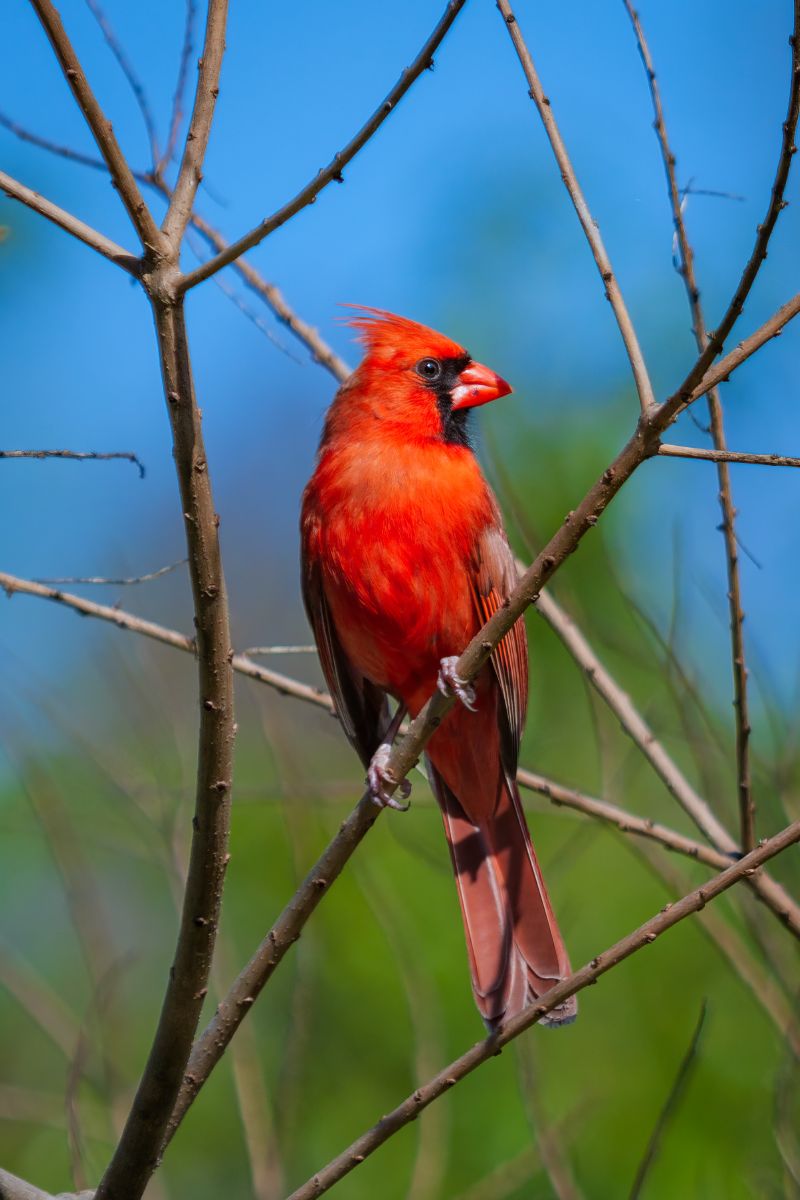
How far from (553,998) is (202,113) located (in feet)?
5.18

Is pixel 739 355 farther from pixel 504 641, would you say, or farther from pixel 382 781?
pixel 504 641

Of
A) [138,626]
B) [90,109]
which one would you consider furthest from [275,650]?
[90,109]

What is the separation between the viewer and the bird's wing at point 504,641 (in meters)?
3.44

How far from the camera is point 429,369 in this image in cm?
384

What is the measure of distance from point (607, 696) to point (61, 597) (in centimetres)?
132

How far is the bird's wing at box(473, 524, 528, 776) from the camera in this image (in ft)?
11.3

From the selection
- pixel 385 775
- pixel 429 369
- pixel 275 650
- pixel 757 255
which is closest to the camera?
pixel 757 255

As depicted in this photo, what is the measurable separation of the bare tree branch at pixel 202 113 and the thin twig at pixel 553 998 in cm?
136

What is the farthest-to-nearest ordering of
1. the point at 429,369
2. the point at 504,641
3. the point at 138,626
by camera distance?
the point at 429,369 < the point at 504,641 < the point at 138,626

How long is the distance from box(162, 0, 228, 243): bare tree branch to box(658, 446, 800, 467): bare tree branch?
86cm

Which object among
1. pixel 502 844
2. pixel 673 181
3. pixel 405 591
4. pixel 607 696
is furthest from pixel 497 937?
pixel 673 181

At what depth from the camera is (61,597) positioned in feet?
9.73

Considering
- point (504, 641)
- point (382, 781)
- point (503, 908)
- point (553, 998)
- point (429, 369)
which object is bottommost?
point (553, 998)

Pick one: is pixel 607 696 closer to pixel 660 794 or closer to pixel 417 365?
pixel 417 365
